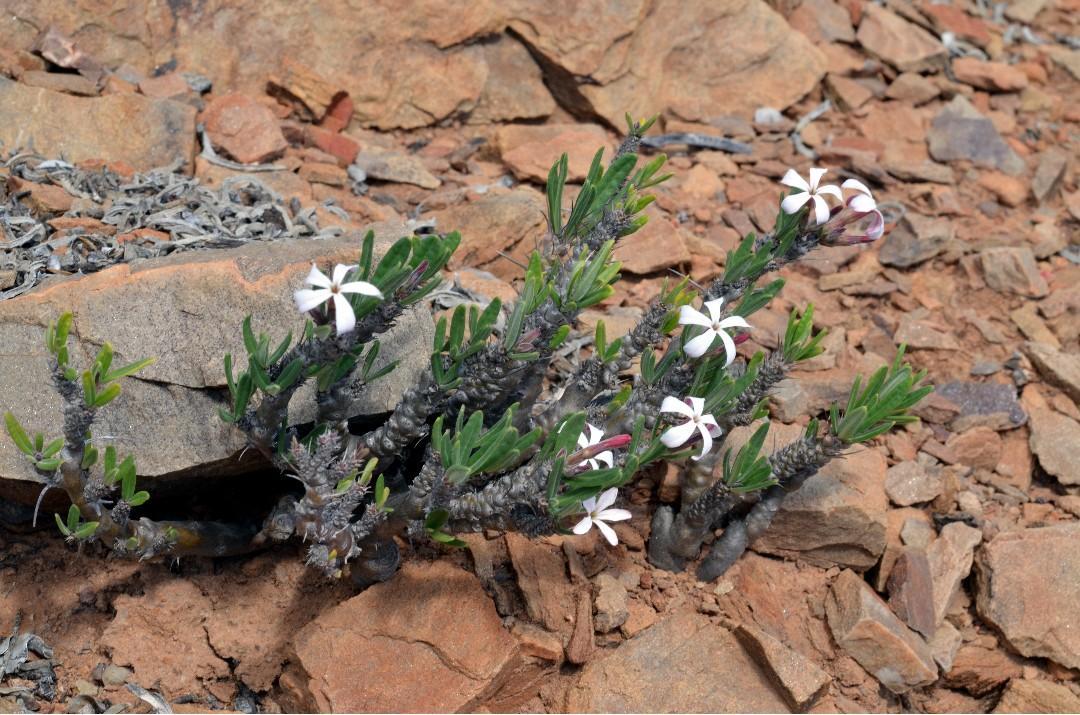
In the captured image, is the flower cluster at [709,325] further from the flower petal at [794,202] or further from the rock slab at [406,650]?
the rock slab at [406,650]

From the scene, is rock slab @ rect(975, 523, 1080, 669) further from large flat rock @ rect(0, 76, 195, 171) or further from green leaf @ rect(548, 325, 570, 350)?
large flat rock @ rect(0, 76, 195, 171)

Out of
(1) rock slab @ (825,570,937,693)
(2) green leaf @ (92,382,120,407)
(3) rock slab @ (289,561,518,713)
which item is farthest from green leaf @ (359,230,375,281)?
(1) rock slab @ (825,570,937,693)

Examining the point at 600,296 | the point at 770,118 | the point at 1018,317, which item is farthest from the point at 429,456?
the point at 770,118

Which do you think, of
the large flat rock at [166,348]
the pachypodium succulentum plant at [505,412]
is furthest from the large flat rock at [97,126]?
the pachypodium succulentum plant at [505,412]

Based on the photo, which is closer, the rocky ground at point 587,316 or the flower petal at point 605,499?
the flower petal at point 605,499

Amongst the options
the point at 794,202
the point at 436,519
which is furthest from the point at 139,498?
the point at 794,202

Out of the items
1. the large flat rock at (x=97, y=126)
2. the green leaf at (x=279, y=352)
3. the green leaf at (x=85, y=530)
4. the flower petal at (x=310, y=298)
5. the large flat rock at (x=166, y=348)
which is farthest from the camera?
the large flat rock at (x=97, y=126)
